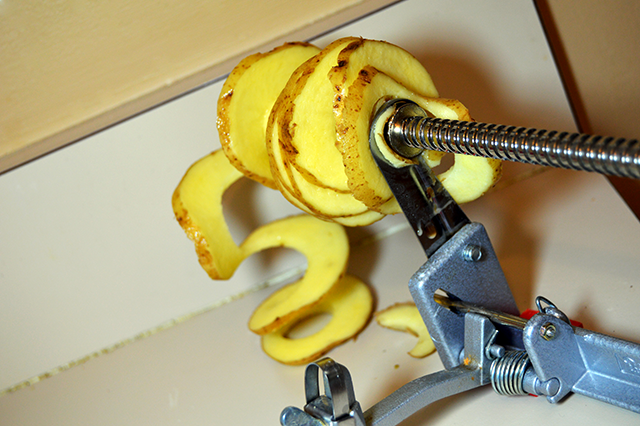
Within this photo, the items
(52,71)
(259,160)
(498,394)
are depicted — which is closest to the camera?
(498,394)

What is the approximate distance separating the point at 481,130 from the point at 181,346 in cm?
54

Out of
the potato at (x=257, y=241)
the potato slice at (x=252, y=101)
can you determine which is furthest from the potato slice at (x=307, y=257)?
the potato slice at (x=252, y=101)

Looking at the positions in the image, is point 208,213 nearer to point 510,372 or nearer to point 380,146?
point 380,146

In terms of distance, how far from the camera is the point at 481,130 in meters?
0.41

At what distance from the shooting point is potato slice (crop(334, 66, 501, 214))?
1.56 feet

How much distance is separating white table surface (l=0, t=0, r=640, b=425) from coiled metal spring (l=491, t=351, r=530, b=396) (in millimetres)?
160

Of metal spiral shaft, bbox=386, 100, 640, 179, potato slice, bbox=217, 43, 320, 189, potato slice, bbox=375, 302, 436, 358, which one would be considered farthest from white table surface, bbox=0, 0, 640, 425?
metal spiral shaft, bbox=386, 100, 640, 179

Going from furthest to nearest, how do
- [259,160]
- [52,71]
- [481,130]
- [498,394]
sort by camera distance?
[52,71] < [259,160] < [498,394] < [481,130]

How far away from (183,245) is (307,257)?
8.6 inches

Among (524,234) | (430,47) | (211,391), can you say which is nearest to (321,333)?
(211,391)

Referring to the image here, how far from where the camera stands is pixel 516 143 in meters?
0.38

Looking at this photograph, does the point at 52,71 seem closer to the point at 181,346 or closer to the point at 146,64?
the point at 146,64

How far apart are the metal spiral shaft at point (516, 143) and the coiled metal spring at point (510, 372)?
18 centimetres

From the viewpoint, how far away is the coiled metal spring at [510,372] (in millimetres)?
476
